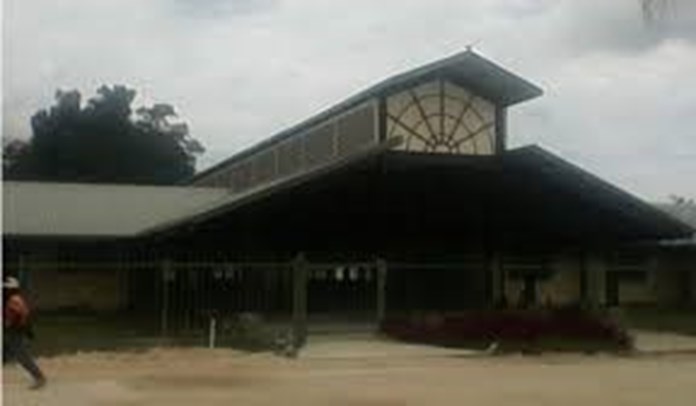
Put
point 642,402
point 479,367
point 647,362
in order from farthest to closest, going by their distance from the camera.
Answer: point 647,362 < point 479,367 < point 642,402

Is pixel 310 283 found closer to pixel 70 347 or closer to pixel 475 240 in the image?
pixel 475 240

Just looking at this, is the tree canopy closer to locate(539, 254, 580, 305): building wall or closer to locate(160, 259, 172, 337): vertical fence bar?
locate(539, 254, 580, 305): building wall

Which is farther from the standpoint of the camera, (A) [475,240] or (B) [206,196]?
(B) [206,196]

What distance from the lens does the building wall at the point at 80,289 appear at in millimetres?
41125

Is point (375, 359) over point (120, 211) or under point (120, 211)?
under

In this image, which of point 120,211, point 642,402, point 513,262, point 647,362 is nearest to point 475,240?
point 513,262

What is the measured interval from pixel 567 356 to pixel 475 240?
40.2 feet

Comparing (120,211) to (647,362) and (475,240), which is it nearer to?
(475,240)

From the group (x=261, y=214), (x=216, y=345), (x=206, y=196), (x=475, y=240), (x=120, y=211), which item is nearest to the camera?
(x=216, y=345)

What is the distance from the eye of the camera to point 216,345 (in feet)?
96.2

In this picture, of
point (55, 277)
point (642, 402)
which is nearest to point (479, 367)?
point (642, 402)

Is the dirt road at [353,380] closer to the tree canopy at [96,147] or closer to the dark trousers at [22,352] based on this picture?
the dark trousers at [22,352]

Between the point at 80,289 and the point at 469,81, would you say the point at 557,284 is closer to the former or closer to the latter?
the point at 469,81

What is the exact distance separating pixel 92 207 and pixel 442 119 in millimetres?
10849
